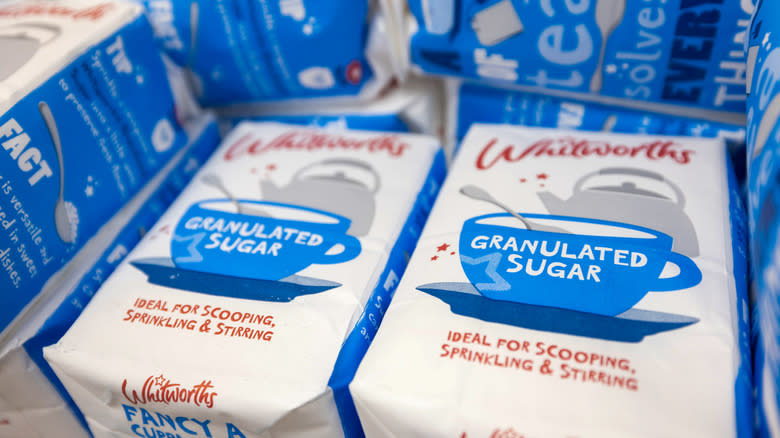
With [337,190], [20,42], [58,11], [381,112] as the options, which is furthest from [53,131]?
[381,112]

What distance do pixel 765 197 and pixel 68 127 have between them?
0.89m

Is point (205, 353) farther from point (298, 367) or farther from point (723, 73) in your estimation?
point (723, 73)

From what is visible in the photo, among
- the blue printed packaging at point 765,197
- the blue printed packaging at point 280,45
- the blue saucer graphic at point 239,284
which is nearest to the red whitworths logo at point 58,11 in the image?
the blue printed packaging at point 280,45

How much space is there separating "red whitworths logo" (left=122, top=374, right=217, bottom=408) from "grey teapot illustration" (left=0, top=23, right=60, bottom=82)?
0.47m

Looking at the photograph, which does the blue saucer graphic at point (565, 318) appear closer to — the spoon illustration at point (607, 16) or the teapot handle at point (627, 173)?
the teapot handle at point (627, 173)

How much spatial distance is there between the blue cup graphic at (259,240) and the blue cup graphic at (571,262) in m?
0.19

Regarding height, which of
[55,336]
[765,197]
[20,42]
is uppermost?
[20,42]

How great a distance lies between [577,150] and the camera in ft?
3.05

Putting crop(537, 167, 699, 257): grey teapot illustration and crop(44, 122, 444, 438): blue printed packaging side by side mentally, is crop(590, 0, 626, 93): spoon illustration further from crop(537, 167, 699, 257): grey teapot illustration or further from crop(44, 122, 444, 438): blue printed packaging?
crop(44, 122, 444, 438): blue printed packaging

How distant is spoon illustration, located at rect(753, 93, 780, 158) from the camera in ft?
2.07

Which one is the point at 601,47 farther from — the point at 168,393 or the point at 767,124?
the point at 168,393

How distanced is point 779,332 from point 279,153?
0.78 metres

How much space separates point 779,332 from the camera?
519mm

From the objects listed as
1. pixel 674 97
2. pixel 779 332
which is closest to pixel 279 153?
pixel 674 97
